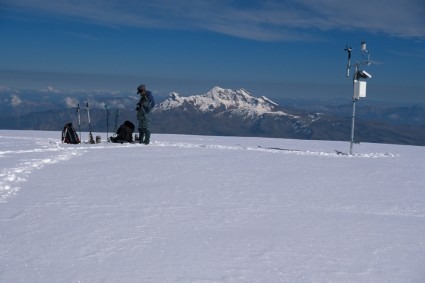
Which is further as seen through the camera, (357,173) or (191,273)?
(357,173)

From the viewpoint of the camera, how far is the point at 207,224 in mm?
5195

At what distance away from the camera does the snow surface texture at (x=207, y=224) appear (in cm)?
377

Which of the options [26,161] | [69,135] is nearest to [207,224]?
[26,161]

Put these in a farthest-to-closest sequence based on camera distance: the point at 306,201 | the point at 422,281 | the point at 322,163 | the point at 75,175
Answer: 1. the point at 322,163
2. the point at 75,175
3. the point at 306,201
4. the point at 422,281

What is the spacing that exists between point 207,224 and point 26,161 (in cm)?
720

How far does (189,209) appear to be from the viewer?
19.5 ft

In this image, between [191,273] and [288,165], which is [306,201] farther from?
[288,165]

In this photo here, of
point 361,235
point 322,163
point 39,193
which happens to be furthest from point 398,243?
point 322,163

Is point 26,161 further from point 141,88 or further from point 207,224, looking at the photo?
point 207,224

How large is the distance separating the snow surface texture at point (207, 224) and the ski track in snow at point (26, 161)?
5 cm

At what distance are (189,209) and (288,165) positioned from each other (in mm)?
5857

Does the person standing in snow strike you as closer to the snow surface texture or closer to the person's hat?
the person's hat

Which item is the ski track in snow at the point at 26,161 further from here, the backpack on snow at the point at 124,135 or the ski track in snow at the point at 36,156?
the backpack on snow at the point at 124,135

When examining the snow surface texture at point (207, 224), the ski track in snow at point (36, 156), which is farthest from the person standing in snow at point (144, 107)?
the snow surface texture at point (207, 224)
